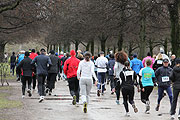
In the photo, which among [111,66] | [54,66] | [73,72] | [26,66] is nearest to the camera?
[73,72]

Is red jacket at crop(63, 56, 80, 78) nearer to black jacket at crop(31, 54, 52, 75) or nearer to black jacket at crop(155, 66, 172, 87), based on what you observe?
black jacket at crop(31, 54, 52, 75)

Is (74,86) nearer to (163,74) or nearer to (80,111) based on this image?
(80,111)

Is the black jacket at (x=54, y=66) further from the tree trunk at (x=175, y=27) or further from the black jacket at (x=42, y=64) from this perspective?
the tree trunk at (x=175, y=27)

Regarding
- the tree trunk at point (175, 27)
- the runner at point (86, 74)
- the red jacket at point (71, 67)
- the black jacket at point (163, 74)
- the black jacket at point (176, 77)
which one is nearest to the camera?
the black jacket at point (176, 77)

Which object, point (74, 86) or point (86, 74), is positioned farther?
point (74, 86)

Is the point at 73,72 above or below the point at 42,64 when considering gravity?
below

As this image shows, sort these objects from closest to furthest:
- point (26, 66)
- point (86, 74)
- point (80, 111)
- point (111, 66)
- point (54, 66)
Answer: point (80, 111)
point (86, 74)
point (26, 66)
point (54, 66)
point (111, 66)

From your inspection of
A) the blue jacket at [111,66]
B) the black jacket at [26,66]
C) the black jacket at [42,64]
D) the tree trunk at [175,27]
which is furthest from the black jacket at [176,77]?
the tree trunk at [175,27]

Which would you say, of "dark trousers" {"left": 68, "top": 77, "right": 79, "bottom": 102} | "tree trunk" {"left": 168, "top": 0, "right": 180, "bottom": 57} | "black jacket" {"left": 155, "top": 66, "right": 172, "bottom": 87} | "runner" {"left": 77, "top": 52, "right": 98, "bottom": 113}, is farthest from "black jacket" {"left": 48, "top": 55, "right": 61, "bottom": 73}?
A: "tree trunk" {"left": 168, "top": 0, "right": 180, "bottom": 57}

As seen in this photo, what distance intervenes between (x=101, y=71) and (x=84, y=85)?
6037 millimetres

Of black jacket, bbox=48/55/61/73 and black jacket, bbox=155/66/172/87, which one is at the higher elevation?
black jacket, bbox=48/55/61/73

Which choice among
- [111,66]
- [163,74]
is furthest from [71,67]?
[111,66]

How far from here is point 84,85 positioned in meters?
13.0

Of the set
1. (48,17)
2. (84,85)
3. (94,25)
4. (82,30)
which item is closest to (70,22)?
(82,30)
